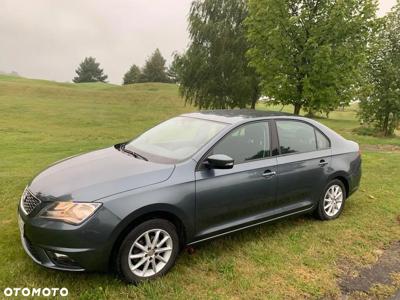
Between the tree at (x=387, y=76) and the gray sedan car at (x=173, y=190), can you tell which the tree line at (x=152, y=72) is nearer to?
the tree at (x=387, y=76)

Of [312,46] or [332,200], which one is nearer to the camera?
[332,200]

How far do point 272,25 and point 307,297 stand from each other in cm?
944

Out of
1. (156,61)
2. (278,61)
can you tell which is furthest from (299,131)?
(156,61)

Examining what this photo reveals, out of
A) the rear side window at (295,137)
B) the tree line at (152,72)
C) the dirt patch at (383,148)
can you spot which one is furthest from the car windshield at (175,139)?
the tree line at (152,72)

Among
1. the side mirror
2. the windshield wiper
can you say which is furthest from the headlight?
the side mirror

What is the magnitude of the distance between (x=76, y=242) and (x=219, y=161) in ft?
4.90

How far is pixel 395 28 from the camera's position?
18.1 metres

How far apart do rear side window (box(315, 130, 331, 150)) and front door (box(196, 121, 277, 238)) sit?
97 cm

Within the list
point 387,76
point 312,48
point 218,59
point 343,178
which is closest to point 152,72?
point 218,59

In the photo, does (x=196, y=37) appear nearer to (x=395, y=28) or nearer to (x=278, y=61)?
(x=395, y=28)

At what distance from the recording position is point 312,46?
1077cm

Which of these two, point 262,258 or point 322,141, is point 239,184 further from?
point 322,141

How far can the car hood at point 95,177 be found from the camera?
330 centimetres

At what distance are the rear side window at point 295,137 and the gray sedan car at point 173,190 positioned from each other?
0.05 ft
